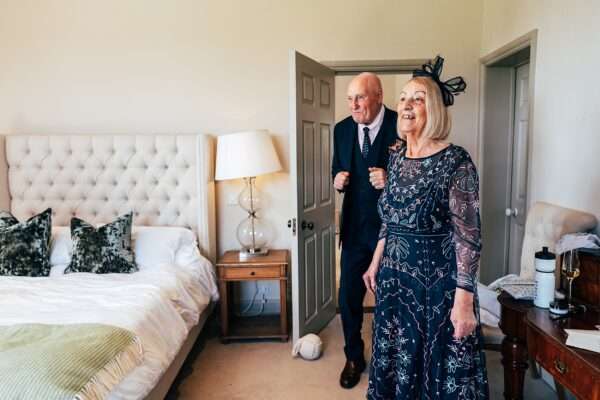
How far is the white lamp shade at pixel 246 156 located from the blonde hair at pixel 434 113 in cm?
168

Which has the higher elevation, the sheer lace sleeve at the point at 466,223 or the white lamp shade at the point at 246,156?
the white lamp shade at the point at 246,156

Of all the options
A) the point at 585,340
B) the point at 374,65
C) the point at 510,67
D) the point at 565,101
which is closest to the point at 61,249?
the point at 374,65

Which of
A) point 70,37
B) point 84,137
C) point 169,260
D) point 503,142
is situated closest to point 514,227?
point 503,142

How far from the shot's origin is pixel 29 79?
340 cm

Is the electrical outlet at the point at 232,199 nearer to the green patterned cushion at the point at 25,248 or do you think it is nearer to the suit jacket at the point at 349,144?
the suit jacket at the point at 349,144

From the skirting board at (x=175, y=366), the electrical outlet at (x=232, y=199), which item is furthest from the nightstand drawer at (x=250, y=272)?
the electrical outlet at (x=232, y=199)

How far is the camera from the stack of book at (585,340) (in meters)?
1.38

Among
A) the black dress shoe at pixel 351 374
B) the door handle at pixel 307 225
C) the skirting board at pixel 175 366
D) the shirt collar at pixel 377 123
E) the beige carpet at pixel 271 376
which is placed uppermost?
the shirt collar at pixel 377 123

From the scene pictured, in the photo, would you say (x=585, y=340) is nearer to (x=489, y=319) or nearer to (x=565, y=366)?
(x=565, y=366)

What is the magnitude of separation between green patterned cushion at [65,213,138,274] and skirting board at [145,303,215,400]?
60cm

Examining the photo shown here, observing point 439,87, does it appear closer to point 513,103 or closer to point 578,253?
point 578,253

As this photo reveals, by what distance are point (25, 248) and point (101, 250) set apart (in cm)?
48

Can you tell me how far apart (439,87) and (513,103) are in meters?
2.05

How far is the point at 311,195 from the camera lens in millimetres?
3062
